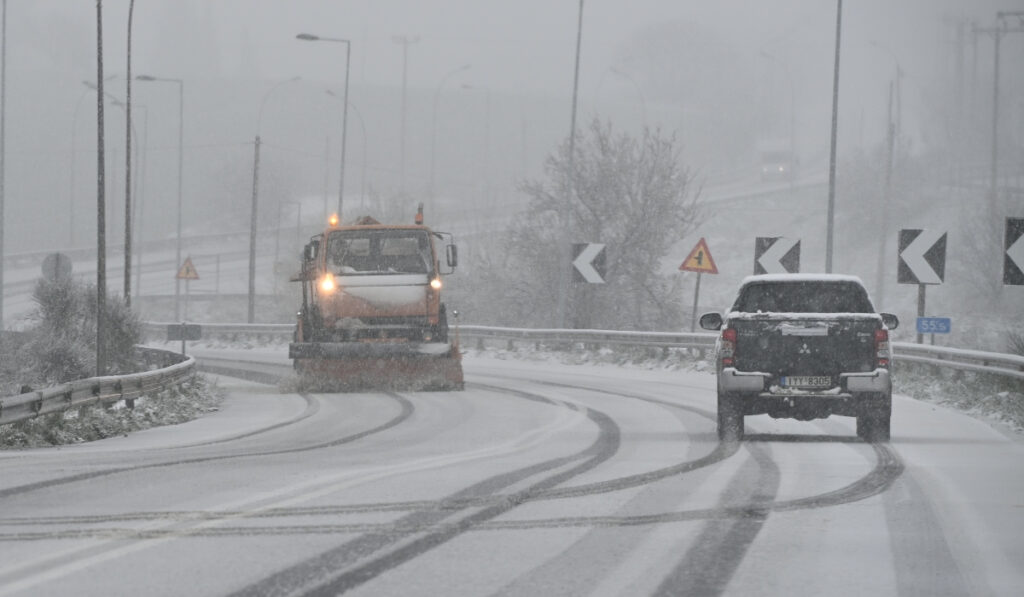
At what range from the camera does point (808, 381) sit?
1523cm

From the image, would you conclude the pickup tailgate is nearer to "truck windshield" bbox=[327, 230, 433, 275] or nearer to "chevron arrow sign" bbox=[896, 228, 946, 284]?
"chevron arrow sign" bbox=[896, 228, 946, 284]

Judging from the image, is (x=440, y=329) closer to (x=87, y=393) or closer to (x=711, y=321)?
(x=87, y=393)

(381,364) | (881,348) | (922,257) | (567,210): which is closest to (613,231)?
(567,210)

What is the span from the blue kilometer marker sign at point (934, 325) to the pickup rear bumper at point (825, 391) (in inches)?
313

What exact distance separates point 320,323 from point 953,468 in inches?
548

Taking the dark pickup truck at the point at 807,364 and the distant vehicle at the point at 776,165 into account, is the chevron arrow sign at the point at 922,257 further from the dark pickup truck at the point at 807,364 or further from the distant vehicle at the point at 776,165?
the distant vehicle at the point at 776,165

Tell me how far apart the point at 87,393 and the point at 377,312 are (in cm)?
732

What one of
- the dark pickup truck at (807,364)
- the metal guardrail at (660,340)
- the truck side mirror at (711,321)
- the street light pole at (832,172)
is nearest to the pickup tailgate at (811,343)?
the dark pickup truck at (807,364)

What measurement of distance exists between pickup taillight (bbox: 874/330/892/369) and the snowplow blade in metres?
10.3

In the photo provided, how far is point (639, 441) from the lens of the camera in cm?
1541

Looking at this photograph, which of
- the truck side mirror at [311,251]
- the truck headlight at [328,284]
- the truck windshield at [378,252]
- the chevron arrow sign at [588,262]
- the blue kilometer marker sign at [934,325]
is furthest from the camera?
the chevron arrow sign at [588,262]

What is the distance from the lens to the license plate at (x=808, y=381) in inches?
599

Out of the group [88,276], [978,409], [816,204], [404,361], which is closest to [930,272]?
[978,409]

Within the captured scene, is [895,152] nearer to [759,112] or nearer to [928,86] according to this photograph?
[928,86]
